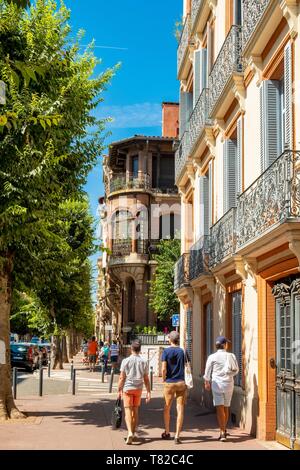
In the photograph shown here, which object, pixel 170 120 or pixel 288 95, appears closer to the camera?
pixel 288 95

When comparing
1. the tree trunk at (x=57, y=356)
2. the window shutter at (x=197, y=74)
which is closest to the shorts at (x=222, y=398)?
the window shutter at (x=197, y=74)

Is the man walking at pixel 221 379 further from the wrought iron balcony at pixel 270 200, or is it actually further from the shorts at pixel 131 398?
the wrought iron balcony at pixel 270 200

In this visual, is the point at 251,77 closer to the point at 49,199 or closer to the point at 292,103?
the point at 292,103

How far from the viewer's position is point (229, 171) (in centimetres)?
1560

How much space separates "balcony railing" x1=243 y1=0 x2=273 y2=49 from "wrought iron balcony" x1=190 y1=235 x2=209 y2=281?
17.8ft

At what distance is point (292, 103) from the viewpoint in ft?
35.1

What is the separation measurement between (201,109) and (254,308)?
7.25m

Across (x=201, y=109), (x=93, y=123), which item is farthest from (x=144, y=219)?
(x=93, y=123)

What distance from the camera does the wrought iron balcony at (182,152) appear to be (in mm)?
20664

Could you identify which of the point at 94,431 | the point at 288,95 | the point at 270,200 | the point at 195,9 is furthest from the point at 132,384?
the point at 195,9

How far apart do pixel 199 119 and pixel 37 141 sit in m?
6.61

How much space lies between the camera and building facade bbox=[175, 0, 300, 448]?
1052 cm

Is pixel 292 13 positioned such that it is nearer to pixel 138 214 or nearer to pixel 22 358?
pixel 22 358

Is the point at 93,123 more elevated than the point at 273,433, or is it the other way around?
the point at 93,123
